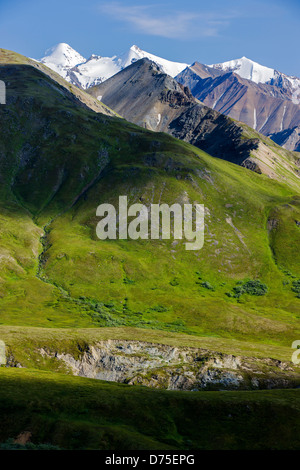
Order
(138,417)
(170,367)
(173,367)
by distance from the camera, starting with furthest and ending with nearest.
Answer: (170,367)
(173,367)
(138,417)

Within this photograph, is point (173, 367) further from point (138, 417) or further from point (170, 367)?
point (138, 417)

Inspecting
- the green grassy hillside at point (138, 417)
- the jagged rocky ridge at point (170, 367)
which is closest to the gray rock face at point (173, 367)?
the jagged rocky ridge at point (170, 367)

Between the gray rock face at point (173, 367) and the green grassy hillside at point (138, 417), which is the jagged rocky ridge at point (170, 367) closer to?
the gray rock face at point (173, 367)

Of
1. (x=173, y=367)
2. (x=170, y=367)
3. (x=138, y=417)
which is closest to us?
(x=138, y=417)

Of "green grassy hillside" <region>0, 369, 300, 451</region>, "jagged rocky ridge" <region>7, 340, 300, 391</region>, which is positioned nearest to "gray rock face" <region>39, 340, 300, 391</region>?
"jagged rocky ridge" <region>7, 340, 300, 391</region>

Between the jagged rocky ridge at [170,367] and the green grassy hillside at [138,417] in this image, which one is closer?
the green grassy hillside at [138,417]

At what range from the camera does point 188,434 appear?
4656cm

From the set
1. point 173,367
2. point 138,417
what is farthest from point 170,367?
point 138,417

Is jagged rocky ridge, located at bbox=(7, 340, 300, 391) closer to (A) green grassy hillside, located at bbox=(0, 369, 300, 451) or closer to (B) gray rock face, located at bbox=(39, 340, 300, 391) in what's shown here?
(B) gray rock face, located at bbox=(39, 340, 300, 391)

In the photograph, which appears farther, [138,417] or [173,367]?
[173,367]

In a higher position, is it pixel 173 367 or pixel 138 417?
pixel 138 417

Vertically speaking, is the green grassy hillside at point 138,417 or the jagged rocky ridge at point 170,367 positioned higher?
the green grassy hillside at point 138,417

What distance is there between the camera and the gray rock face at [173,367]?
3086 inches

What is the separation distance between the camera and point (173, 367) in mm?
83625
